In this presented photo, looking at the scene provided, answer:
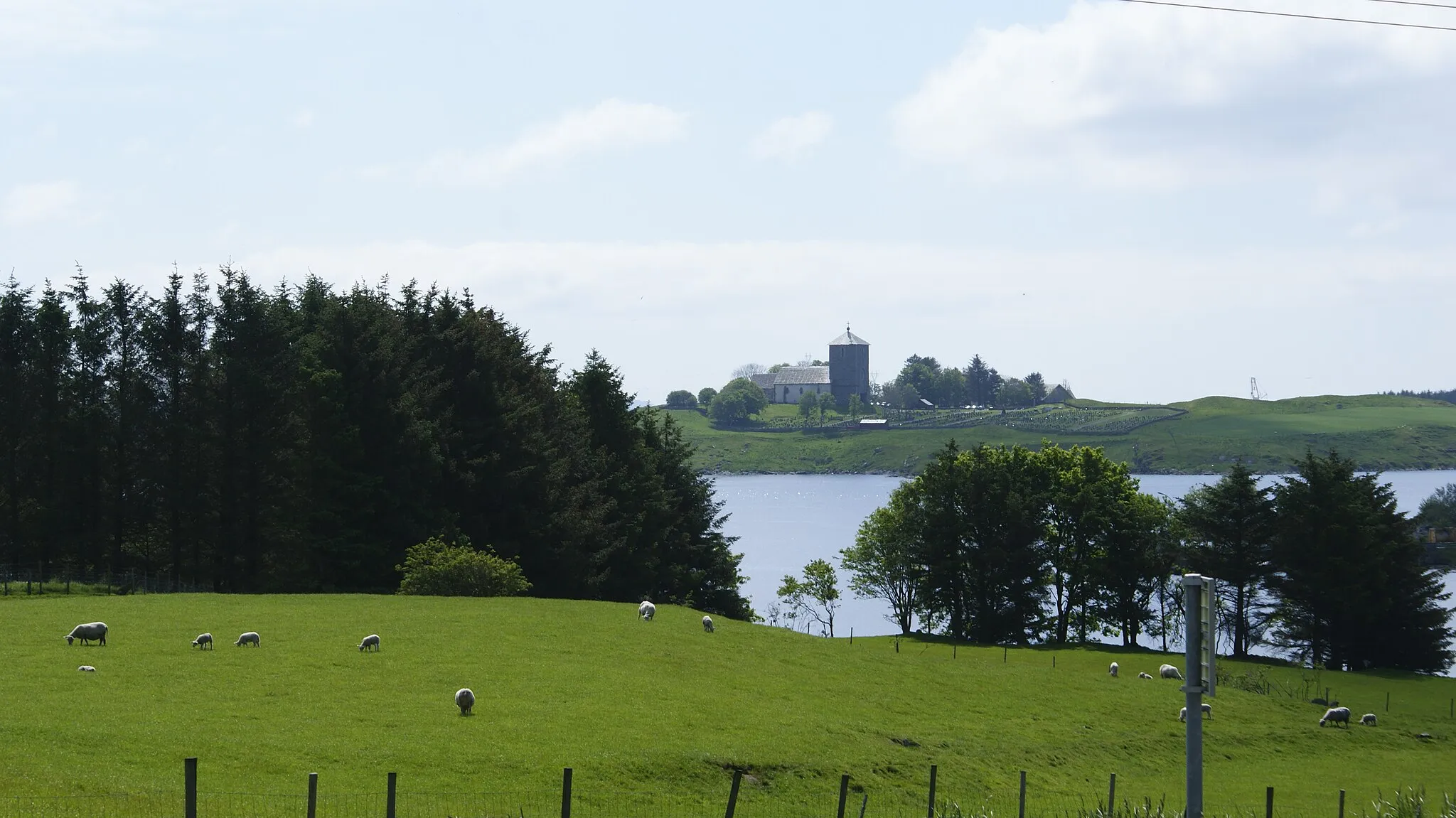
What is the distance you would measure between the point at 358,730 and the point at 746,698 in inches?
502

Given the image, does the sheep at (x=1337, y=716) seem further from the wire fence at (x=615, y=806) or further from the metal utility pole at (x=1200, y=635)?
the metal utility pole at (x=1200, y=635)

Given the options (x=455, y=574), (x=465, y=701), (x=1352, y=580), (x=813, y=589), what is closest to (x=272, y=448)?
(x=455, y=574)

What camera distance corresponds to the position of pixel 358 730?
92.9 ft

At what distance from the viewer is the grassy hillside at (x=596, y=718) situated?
2594 cm

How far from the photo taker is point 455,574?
57.3m

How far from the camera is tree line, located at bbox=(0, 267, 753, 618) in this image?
6356 cm

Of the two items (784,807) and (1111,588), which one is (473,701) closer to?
(784,807)

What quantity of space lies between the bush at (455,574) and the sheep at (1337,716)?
35.3 m

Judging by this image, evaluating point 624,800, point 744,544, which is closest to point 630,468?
point 624,800

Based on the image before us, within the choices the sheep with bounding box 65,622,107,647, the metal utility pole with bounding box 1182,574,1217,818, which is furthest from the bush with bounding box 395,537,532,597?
the metal utility pole with bounding box 1182,574,1217,818

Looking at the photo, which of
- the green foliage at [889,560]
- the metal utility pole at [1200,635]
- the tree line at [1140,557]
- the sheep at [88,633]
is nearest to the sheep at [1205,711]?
the metal utility pole at [1200,635]

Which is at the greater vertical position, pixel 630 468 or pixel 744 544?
pixel 630 468

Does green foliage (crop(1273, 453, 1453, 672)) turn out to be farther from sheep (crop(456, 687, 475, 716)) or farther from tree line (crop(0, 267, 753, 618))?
sheep (crop(456, 687, 475, 716))

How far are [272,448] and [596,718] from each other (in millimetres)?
43408
